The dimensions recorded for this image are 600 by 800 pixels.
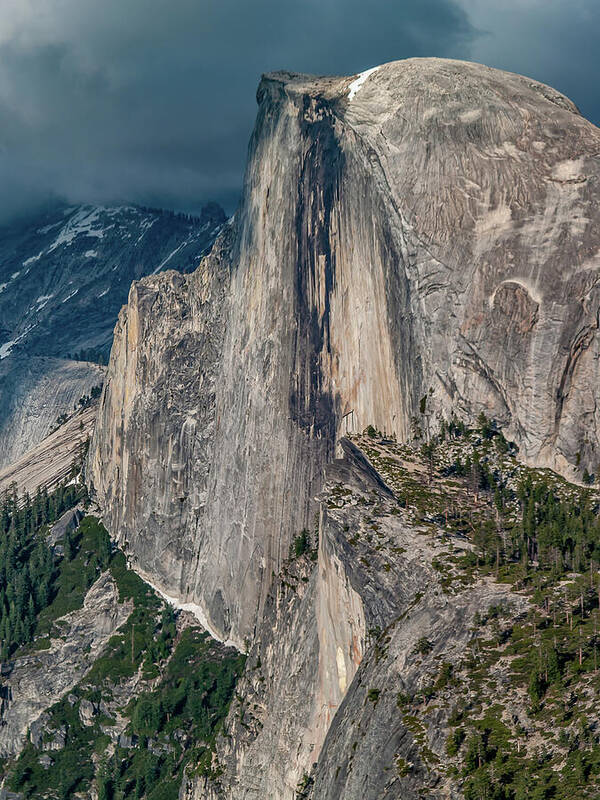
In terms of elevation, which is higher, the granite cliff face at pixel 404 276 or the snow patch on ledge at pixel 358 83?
the snow patch on ledge at pixel 358 83

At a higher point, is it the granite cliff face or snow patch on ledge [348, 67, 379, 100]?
snow patch on ledge [348, 67, 379, 100]

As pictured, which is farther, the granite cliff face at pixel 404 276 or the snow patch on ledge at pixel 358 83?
the snow patch on ledge at pixel 358 83

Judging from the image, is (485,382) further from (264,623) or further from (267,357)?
(267,357)

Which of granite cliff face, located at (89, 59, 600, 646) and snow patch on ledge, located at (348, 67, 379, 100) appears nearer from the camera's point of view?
granite cliff face, located at (89, 59, 600, 646)

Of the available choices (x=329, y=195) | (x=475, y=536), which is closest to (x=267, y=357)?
(x=329, y=195)
